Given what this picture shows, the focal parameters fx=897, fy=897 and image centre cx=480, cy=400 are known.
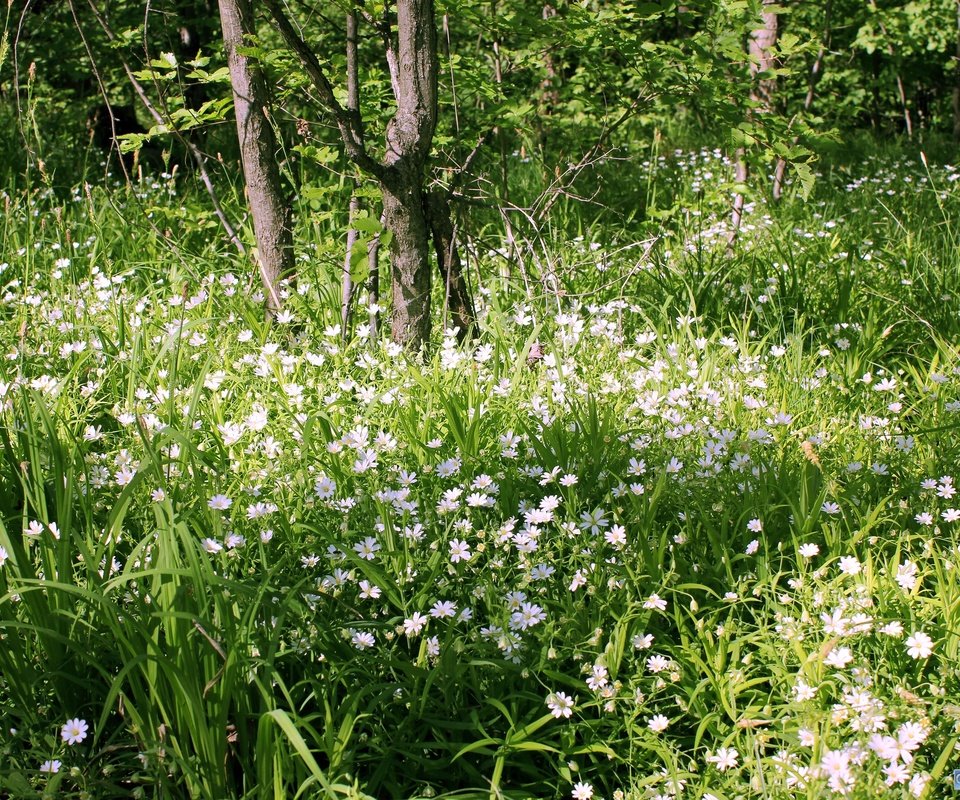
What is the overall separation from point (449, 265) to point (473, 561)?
60.6 inches

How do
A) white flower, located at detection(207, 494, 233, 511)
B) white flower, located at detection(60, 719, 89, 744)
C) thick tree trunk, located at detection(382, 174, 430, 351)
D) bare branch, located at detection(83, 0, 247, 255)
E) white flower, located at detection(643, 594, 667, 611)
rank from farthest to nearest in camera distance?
bare branch, located at detection(83, 0, 247, 255)
thick tree trunk, located at detection(382, 174, 430, 351)
white flower, located at detection(207, 494, 233, 511)
white flower, located at detection(643, 594, 667, 611)
white flower, located at detection(60, 719, 89, 744)

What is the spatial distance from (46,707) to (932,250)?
4.20 metres

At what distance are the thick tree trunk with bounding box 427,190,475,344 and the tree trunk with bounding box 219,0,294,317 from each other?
2.06 ft

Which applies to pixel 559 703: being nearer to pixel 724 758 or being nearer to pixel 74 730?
A: pixel 724 758

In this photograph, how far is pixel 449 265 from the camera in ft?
10.8

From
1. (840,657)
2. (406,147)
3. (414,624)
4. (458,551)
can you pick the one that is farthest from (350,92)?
(840,657)

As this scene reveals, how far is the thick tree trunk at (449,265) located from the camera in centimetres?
318

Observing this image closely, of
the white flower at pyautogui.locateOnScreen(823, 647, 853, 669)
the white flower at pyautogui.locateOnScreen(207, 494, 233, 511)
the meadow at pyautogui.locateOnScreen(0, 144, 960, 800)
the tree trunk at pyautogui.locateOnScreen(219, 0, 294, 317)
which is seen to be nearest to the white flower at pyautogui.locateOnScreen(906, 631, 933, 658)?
the meadow at pyautogui.locateOnScreen(0, 144, 960, 800)

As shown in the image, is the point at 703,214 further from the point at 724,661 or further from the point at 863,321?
the point at 724,661

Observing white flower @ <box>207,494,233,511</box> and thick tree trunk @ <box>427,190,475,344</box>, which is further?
thick tree trunk @ <box>427,190,475,344</box>

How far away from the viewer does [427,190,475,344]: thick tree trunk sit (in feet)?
10.4

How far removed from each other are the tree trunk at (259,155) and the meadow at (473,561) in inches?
8.5

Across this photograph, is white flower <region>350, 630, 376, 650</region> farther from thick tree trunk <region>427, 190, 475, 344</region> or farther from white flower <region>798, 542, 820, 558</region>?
thick tree trunk <region>427, 190, 475, 344</region>

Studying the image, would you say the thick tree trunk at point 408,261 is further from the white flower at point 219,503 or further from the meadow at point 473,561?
the white flower at point 219,503
